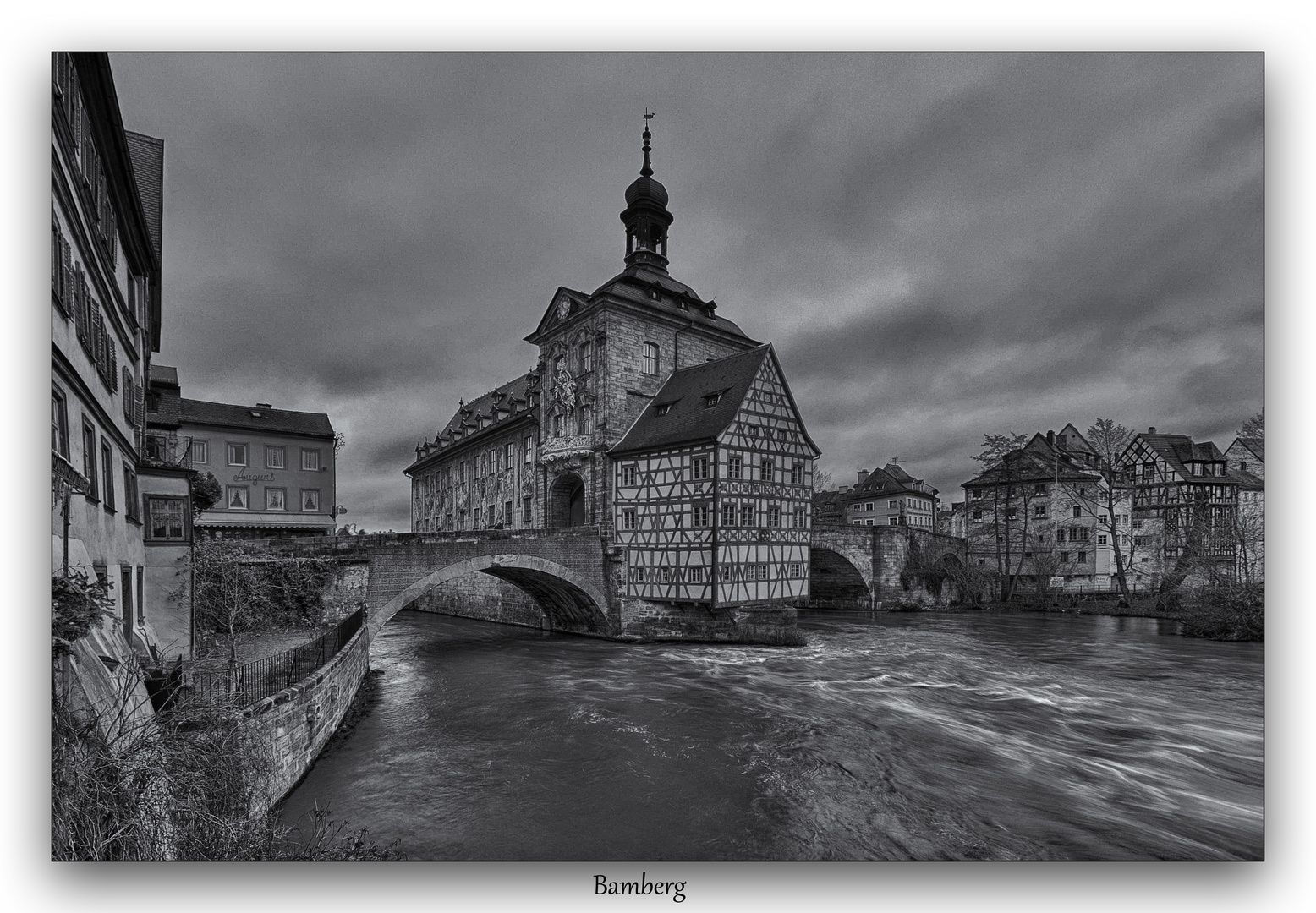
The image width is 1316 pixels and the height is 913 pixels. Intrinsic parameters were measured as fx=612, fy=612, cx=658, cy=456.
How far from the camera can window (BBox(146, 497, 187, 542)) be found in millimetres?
7707

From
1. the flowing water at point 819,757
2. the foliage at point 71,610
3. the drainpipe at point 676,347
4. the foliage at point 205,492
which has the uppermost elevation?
the drainpipe at point 676,347

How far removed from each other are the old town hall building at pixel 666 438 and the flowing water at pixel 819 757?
2.59 meters

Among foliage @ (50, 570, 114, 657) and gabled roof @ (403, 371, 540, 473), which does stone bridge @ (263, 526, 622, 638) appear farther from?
foliage @ (50, 570, 114, 657)

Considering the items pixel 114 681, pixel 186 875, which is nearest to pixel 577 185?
pixel 114 681

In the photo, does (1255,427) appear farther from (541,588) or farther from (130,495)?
(541,588)

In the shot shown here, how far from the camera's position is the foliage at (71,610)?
3.12 meters

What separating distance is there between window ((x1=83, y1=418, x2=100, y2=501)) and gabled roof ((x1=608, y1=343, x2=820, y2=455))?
10.4m

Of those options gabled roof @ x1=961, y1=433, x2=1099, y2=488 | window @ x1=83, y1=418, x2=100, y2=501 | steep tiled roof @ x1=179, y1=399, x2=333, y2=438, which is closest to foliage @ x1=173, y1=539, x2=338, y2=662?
steep tiled roof @ x1=179, y1=399, x2=333, y2=438

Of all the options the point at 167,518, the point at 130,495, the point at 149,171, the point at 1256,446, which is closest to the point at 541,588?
the point at 167,518

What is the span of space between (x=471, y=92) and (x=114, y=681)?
451cm

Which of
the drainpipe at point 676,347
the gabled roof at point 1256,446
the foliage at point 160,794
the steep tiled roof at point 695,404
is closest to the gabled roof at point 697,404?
the steep tiled roof at point 695,404

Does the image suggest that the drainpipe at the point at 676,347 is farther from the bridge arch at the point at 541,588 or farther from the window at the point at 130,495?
the window at the point at 130,495

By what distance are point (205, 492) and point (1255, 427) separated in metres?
11.5
